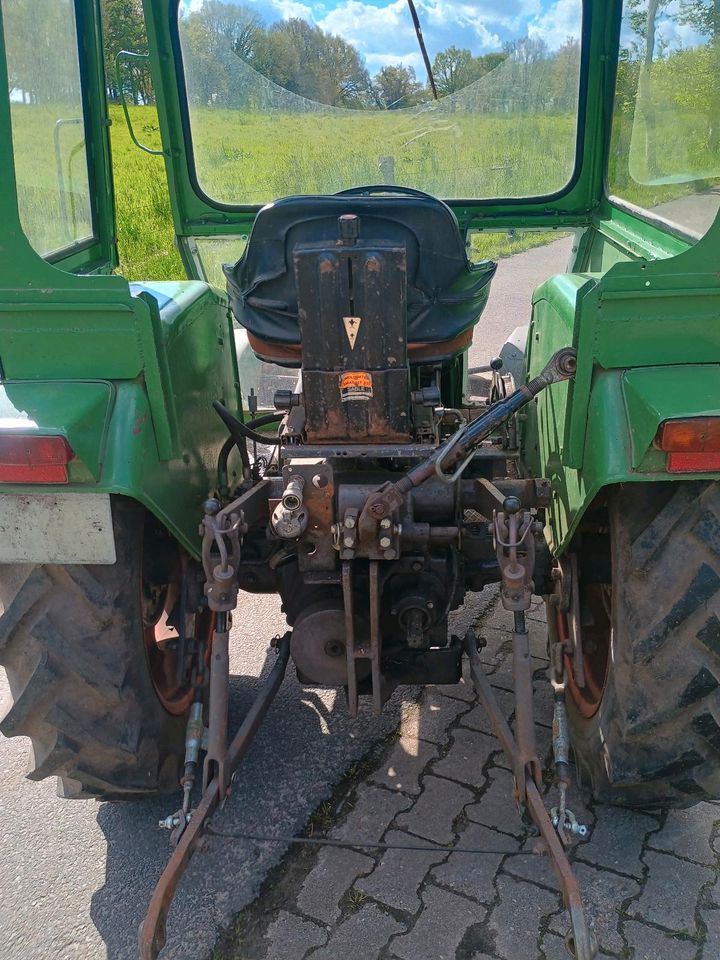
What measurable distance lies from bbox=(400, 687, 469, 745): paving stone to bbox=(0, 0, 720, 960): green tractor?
1.67 feet

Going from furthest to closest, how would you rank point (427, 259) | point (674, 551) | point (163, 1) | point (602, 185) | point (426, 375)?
point (602, 185), point (163, 1), point (426, 375), point (427, 259), point (674, 551)

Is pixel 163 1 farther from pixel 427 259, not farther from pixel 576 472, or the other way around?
pixel 576 472

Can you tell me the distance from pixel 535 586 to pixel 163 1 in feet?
8.63

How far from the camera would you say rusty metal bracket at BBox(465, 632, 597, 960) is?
1.78m

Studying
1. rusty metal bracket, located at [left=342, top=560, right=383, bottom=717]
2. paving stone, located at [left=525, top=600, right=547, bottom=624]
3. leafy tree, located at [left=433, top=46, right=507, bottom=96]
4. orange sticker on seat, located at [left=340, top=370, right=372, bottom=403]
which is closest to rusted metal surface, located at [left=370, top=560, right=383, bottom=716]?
rusty metal bracket, located at [left=342, top=560, right=383, bottom=717]

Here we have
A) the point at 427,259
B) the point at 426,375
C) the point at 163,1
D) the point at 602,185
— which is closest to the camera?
the point at 427,259

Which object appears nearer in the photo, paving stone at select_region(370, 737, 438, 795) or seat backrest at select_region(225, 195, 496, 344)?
seat backrest at select_region(225, 195, 496, 344)

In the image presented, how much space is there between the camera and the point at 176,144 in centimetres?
354

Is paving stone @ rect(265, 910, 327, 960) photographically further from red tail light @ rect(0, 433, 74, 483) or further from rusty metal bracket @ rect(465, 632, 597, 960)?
red tail light @ rect(0, 433, 74, 483)

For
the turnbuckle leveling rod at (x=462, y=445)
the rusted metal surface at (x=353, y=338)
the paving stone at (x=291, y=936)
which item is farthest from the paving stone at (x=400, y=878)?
the rusted metal surface at (x=353, y=338)

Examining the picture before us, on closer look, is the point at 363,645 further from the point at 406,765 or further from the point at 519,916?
the point at 519,916

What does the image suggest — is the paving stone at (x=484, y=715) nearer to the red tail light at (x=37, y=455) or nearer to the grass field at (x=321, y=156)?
the red tail light at (x=37, y=455)

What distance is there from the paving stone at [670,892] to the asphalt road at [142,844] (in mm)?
943

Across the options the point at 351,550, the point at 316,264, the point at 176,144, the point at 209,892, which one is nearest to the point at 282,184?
the point at 176,144
